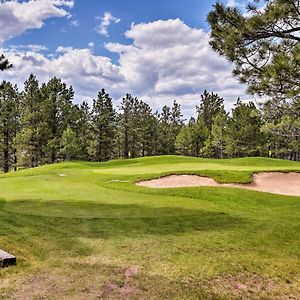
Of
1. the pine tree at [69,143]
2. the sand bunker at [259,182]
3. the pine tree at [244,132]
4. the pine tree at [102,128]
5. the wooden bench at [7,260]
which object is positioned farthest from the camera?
the pine tree at [102,128]

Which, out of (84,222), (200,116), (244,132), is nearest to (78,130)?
(244,132)

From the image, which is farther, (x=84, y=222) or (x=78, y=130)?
(x=78, y=130)

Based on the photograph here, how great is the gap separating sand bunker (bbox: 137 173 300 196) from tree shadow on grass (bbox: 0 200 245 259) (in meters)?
7.49

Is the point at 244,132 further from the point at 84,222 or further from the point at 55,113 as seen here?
the point at 84,222

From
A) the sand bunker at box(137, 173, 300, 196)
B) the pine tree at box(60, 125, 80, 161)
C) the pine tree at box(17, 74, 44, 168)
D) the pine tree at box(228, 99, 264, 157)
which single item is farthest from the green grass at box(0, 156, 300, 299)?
the pine tree at box(228, 99, 264, 157)

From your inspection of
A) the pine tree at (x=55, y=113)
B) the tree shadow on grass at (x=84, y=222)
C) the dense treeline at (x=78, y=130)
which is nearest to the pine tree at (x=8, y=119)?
the dense treeline at (x=78, y=130)

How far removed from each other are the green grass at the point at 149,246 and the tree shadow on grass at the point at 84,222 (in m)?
0.03

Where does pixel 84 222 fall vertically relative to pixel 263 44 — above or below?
below

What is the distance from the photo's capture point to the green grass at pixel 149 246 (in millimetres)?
6555

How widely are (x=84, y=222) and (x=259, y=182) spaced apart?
14062mm

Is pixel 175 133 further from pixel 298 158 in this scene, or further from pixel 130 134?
pixel 298 158

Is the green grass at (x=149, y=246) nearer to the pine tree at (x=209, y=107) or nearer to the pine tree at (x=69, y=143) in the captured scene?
the pine tree at (x=69, y=143)

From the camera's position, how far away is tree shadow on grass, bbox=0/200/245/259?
30.2 ft

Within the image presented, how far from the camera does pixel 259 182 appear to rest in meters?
22.3
